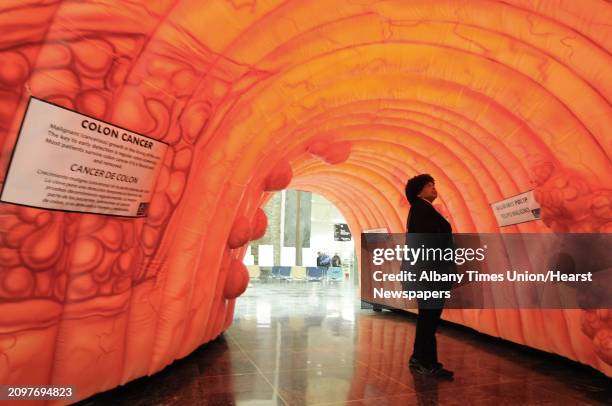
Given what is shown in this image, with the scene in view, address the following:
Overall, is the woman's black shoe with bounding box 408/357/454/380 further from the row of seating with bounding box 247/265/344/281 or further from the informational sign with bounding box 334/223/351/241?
the informational sign with bounding box 334/223/351/241

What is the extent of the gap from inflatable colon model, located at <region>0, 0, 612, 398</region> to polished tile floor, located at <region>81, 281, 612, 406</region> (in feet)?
0.70

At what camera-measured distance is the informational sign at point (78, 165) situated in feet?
6.82

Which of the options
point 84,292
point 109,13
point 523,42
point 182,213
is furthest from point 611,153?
point 84,292

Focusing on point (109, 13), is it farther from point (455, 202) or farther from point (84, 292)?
point (455, 202)

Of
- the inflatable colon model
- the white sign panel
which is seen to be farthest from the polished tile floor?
the white sign panel

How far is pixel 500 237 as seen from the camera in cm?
538

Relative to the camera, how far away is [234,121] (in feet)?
11.6

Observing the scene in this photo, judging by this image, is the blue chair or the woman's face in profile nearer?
the woman's face in profile

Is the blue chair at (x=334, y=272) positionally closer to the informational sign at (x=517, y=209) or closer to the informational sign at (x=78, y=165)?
the informational sign at (x=517, y=209)

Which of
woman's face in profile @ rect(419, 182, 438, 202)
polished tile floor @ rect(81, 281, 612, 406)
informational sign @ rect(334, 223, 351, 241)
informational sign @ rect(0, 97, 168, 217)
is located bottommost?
polished tile floor @ rect(81, 281, 612, 406)

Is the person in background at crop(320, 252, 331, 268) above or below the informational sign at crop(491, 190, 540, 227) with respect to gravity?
above

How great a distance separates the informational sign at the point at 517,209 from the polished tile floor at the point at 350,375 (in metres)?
1.62

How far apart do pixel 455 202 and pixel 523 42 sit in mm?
3005

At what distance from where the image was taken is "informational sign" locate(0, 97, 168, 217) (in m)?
2.08
